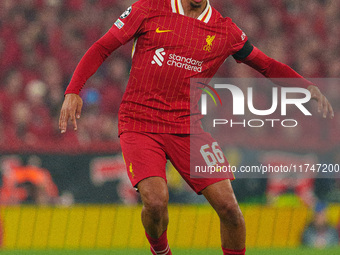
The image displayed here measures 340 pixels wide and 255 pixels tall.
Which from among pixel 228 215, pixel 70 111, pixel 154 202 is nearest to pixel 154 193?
pixel 154 202

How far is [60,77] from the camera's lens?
10867mm

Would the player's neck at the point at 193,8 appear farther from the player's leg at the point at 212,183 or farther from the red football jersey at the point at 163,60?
the player's leg at the point at 212,183

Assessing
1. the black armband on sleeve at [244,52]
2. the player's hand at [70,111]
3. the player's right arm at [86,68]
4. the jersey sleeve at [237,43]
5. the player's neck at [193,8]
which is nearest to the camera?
the player's hand at [70,111]

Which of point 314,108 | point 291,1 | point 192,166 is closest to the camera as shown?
point 192,166

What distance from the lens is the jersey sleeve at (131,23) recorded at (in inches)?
187

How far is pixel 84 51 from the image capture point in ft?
37.4

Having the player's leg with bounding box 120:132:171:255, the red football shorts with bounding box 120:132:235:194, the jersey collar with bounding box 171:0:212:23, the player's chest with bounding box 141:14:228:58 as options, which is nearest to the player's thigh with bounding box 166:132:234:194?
the red football shorts with bounding box 120:132:235:194

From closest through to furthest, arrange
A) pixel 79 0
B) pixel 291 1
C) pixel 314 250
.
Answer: pixel 314 250 < pixel 79 0 < pixel 291 1

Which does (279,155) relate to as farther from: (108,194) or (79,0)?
(79,0)

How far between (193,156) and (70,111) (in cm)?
101

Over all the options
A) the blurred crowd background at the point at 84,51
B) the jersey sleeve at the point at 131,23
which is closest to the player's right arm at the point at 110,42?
the jersey sleeve at the point at 131,23

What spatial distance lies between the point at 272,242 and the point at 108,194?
78.5 inches

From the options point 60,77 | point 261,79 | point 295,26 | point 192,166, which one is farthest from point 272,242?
point 295,26

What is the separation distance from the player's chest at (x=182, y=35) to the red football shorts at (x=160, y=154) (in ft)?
2.16
